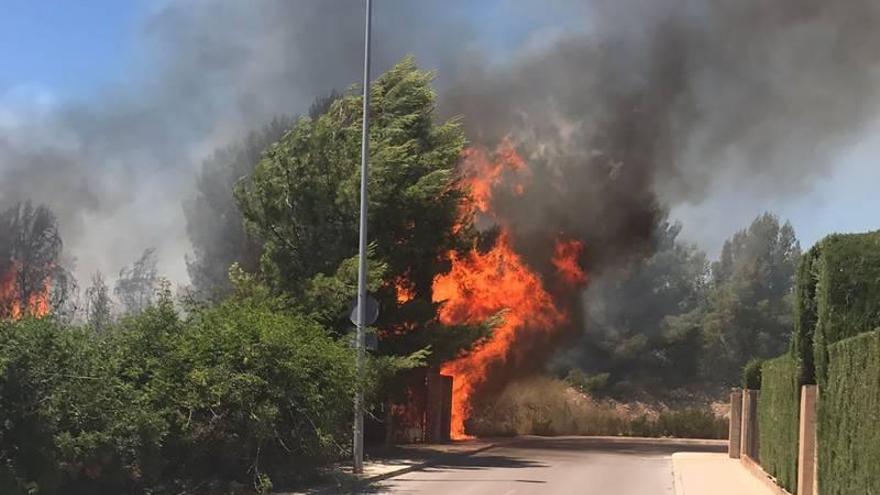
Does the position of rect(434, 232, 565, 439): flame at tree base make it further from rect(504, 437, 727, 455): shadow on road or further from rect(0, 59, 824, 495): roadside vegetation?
rect(504, 437, 727, 455): shadow on road

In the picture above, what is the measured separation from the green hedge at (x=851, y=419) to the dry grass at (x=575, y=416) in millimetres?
26755

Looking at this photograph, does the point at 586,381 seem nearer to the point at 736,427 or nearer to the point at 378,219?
the point at 736,427

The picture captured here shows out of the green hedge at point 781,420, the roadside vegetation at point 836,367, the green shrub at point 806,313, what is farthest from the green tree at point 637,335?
the green shrub at point 806,313

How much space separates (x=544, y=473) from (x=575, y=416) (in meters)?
24.6

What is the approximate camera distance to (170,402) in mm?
15320

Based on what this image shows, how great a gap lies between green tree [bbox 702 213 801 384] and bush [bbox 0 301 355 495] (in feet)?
130

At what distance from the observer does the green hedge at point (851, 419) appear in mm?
9812

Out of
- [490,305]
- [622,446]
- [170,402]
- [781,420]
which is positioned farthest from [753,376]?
[170,402]

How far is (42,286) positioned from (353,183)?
23280 millimetres

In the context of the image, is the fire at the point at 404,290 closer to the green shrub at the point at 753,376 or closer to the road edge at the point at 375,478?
the road edge at the point at 375,478

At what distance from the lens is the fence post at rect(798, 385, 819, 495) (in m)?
15.4

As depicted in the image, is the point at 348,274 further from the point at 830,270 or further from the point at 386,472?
the point at 830,270

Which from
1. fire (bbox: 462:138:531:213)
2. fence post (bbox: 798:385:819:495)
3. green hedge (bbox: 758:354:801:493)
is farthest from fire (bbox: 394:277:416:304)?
fence post (bbox: 798:385:819:495)

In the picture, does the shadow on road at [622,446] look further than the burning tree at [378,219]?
Answer: Yes
